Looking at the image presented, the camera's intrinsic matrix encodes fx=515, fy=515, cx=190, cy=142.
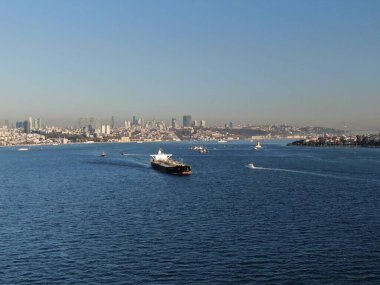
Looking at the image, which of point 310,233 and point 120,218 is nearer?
point 310,233

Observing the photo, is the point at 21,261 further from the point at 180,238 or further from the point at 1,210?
the point at 1,210

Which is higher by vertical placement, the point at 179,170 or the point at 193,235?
the point at 179,170

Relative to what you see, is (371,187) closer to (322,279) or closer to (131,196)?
(131,196)

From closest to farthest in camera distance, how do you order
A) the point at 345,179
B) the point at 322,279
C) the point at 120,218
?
the point at 322,279 → the point at 120,218 → the point at 345,179

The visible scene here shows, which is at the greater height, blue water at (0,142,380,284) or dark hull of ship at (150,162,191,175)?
dark hull of ship at (150,162,191,175)

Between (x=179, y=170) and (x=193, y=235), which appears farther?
(x=179, y=170)

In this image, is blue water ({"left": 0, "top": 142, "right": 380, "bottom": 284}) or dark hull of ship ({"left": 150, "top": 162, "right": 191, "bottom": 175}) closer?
blue water ({"left": 0, "top": 142, "right": 380, "bottom": 284})

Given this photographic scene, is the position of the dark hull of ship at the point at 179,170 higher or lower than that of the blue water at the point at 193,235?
higher

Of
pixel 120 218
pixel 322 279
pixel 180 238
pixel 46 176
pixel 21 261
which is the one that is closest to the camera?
pixel 322 279

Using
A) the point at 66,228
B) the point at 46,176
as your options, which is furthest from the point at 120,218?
the point at 46,176

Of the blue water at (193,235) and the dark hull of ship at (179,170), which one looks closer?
the blue water at (193,235)
